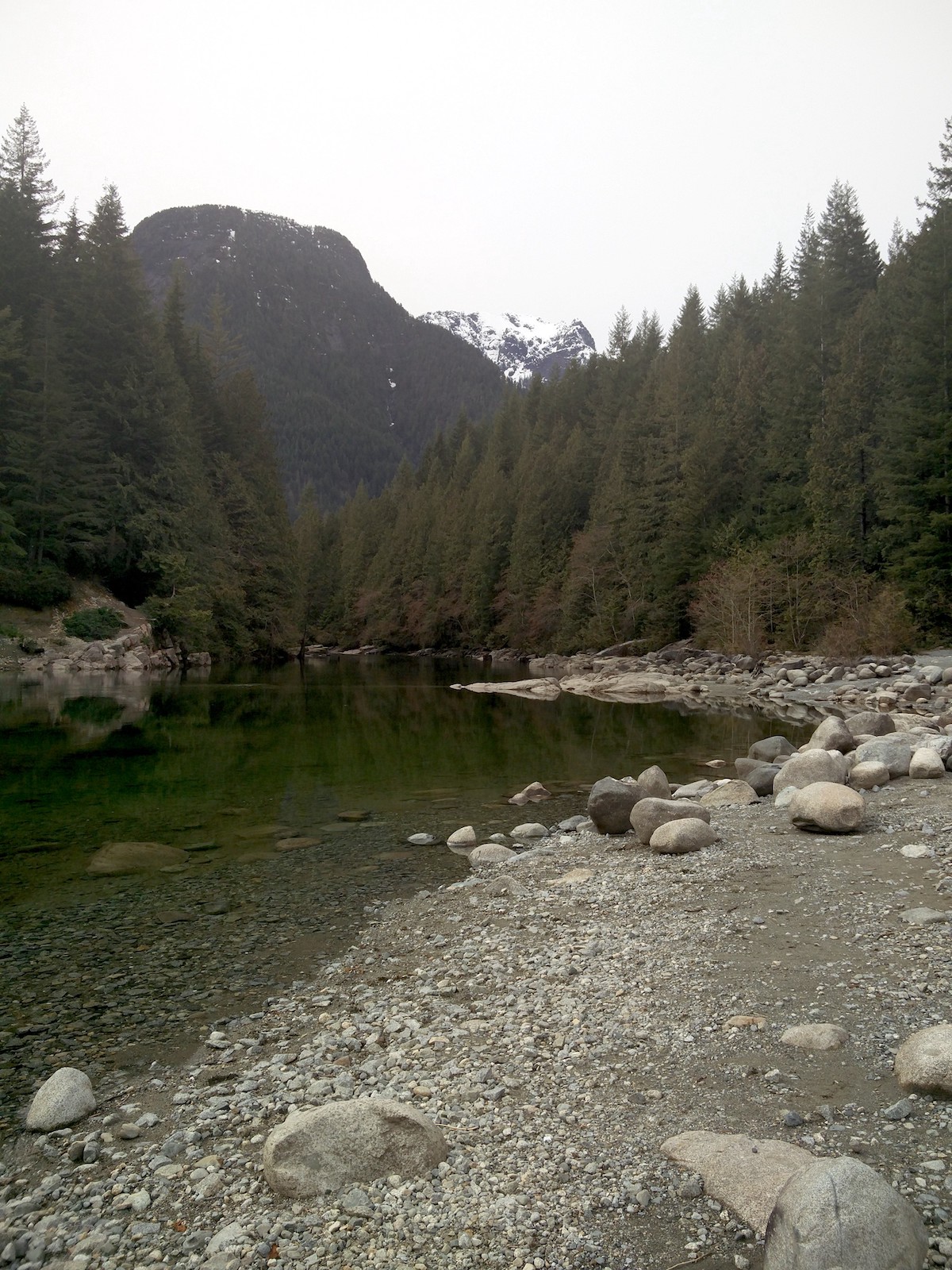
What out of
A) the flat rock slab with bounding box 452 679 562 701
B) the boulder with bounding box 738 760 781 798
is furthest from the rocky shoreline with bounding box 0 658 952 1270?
the flat rock slab with bounding box 452 679 562 701

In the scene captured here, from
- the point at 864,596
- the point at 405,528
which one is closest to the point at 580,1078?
the point at 864,596

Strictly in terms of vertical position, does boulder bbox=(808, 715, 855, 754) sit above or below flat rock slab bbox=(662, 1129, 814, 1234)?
above

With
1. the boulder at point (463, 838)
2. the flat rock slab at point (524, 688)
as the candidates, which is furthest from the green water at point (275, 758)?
the flat rock slab at point (524, 688)

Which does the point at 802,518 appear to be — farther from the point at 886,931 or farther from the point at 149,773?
the point at 886,931

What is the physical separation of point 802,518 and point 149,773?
113 feet

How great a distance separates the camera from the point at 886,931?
5.60 m

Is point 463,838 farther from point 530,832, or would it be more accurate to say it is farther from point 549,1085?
point 549,1085

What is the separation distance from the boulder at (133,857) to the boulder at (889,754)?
9058 mm

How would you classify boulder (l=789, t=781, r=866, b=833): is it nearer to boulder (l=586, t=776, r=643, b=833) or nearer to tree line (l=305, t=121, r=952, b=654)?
boulder (l=586, t=776, r=643, b=833)

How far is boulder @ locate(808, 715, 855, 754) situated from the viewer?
12.6 meters

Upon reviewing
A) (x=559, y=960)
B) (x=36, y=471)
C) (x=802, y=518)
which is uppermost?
(x=36, y=471)

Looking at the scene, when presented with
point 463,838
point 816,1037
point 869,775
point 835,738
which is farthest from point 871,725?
point 816,1037

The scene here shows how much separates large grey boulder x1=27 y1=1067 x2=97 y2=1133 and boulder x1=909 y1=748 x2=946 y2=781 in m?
9.99

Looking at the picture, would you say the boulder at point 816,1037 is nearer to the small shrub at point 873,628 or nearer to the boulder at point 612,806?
the boulder at point 612,806
